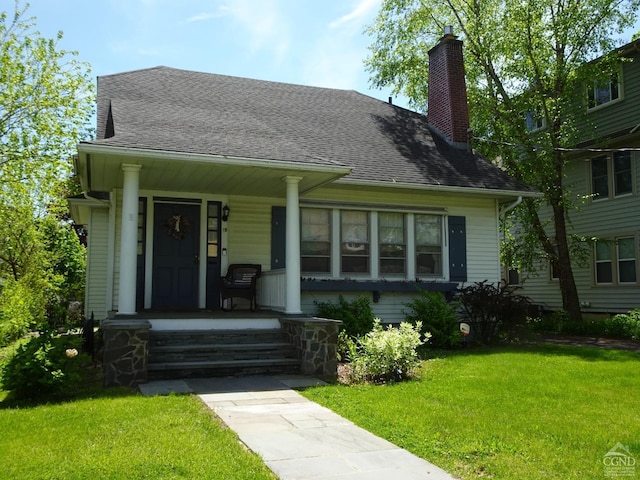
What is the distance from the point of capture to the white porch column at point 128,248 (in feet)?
25.5

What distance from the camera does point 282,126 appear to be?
1205cm

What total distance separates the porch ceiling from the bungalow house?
3 cm

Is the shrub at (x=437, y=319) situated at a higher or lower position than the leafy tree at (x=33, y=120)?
lower

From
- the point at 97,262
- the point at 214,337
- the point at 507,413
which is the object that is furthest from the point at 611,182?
the point at 97,262

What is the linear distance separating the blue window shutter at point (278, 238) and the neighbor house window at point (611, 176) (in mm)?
10589

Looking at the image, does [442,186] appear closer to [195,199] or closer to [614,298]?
[195,199]

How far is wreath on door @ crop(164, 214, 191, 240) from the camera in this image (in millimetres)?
10211

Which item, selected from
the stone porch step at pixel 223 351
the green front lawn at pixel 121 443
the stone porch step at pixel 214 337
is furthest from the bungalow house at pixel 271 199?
the green front lawn at pixel 121 443

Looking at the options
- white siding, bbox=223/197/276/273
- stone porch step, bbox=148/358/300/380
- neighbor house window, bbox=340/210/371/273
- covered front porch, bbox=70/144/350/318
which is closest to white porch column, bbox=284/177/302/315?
covered front porch, bbox=70/144/350/318

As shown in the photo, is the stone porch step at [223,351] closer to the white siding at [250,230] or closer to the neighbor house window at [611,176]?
the white siding at [250,230]

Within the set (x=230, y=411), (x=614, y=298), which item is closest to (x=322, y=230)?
(x=230, y=411)

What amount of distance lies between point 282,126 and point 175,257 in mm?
3733

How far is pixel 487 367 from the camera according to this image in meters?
8.32

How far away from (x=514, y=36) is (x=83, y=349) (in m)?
13.1
